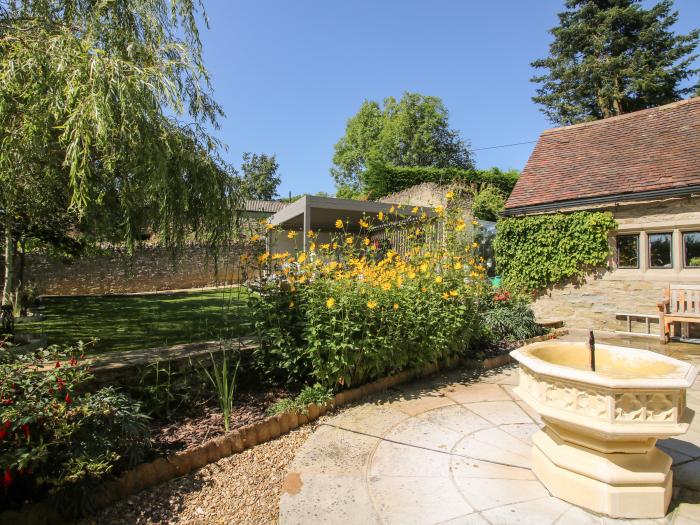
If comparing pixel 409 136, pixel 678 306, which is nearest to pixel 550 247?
pixel 678 306

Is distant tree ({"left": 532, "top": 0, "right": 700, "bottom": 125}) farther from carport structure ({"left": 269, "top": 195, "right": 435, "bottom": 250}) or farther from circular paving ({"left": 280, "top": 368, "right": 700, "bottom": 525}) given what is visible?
circular paving ({"left": 280, "top": 368, "right": 700, "bottom": 525})

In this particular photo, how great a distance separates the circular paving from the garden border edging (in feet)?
0.61

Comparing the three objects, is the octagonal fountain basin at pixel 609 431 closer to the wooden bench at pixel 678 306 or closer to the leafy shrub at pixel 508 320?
the leafy shrub at pixel 508 320

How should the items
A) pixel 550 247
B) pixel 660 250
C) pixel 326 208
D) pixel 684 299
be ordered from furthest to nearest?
1. pixel 326 208
2. pixel 550 247
3. pixel 660 250
4. pixel 684 299

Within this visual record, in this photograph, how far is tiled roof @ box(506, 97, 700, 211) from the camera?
7.89 metres

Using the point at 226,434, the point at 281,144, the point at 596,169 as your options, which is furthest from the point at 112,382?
the point at 596,169

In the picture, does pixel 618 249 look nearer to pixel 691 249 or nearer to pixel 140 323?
pixel 691 249

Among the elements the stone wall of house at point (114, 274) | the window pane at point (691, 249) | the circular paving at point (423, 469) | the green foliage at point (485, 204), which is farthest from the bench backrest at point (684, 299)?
the stone wall of house at point (114, 274)

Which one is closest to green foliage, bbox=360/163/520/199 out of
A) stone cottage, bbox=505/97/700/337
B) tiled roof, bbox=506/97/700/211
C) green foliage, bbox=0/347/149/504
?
tiled roof, bbox=506/97/700/211

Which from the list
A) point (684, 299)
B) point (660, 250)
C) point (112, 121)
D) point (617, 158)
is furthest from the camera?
point (617, 158)

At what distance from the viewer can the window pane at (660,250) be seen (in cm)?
778

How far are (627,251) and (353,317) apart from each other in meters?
7.66

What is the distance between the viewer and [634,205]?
7988 millimetres

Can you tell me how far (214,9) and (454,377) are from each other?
5.61 meters
